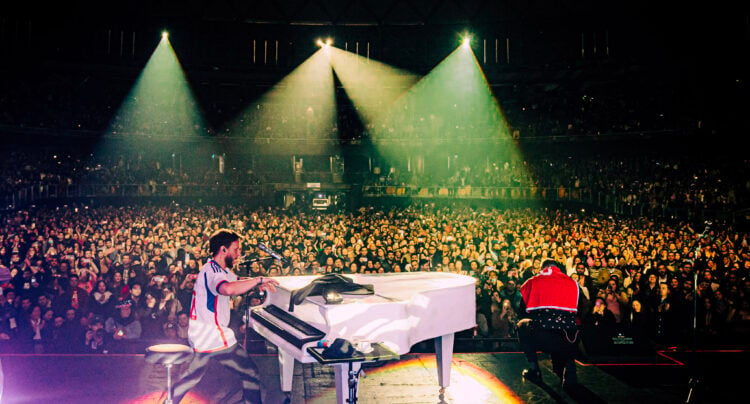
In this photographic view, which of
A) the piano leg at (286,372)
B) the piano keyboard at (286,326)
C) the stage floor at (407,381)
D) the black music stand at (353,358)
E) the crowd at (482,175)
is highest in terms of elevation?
the crowd at (482,175)

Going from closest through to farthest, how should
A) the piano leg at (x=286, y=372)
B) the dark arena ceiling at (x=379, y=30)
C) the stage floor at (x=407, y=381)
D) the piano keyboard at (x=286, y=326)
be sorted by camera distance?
the piano keyboard at (x=286, y=326), the piano leg at (x=286, y=372), the stage floor at (x=407, y=381), the dark arena ceiling at (x=379, y=30)

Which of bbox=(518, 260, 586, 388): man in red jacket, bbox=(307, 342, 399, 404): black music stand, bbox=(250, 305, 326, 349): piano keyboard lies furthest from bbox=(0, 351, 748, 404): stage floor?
bbox=(307, 342, 399, 404): black music stand

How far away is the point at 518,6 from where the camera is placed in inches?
865

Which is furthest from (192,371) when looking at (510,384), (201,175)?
(201,175)

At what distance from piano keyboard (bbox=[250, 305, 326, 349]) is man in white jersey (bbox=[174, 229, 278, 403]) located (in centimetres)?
28

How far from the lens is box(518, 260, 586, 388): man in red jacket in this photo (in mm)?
5145

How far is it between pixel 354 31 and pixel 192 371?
2126 centimetres

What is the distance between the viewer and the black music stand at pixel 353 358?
3.32m

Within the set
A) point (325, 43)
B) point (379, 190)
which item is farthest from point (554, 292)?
point (325, 43)

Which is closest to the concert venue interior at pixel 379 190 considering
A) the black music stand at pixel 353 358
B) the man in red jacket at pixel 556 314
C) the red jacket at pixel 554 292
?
the black music stand at pixel 353 358

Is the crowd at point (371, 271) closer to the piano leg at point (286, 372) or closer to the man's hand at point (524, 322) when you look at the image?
the piano leg at point (286, 372)

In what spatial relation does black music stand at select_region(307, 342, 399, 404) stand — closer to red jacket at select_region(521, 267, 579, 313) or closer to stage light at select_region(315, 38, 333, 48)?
red jacket at select_region(521, 267, 579, 313)

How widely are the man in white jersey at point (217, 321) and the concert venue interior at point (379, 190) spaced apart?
0.06 metres

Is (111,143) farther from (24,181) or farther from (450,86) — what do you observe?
(450,86)
